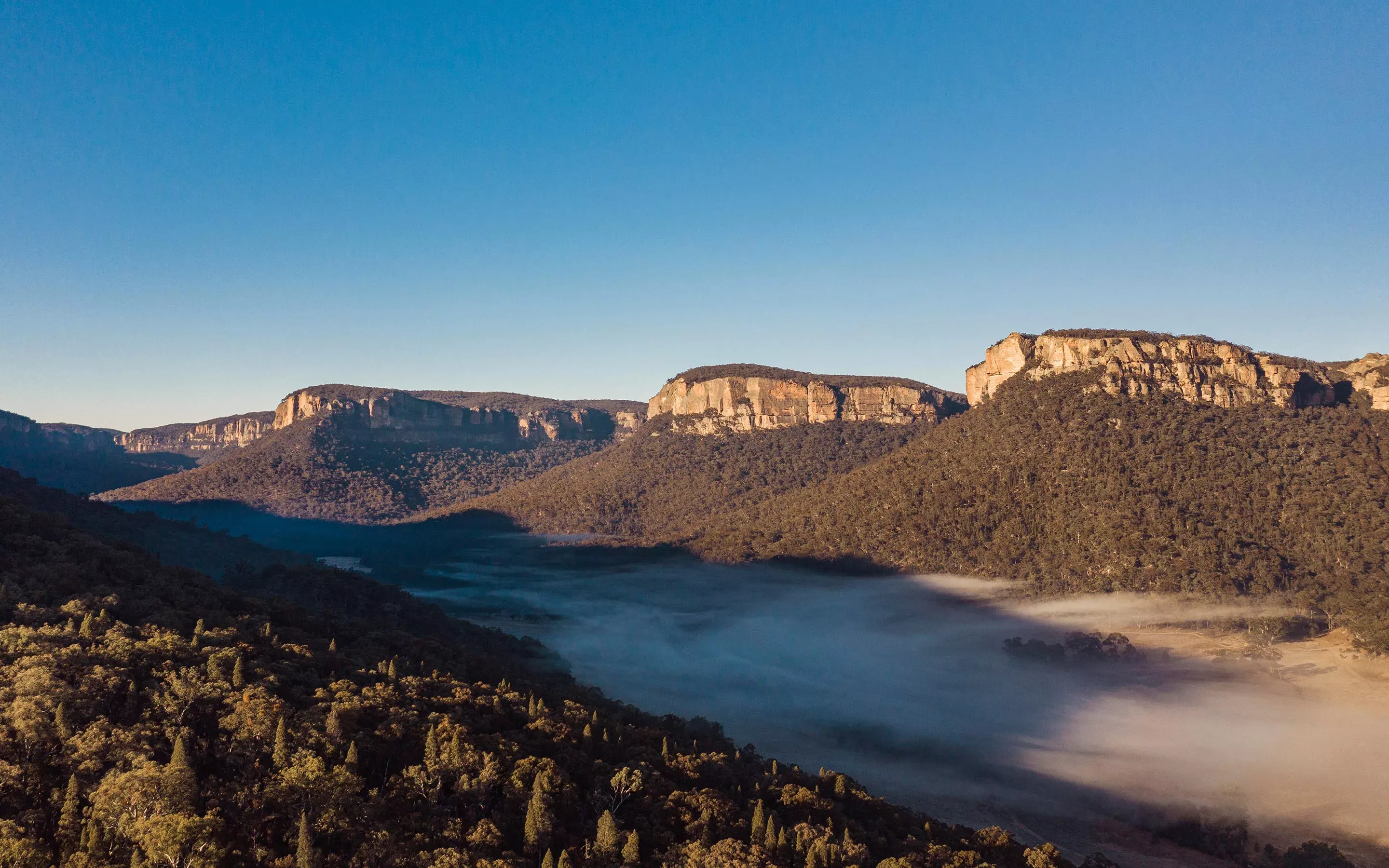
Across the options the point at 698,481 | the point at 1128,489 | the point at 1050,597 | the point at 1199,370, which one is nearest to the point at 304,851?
the point at 1050,597

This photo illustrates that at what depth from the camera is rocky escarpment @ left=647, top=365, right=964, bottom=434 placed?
181000mm

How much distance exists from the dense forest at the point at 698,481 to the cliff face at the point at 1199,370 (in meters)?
51.1

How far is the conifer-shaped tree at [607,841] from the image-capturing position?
26.1m

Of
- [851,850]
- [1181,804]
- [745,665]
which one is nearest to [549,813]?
[851,850]

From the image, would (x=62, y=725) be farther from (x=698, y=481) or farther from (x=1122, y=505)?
(x=698, y=481)

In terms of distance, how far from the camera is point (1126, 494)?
99500 millimetres

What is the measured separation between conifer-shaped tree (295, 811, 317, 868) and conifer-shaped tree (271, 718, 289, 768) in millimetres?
4823

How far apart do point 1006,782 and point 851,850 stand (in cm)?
3806

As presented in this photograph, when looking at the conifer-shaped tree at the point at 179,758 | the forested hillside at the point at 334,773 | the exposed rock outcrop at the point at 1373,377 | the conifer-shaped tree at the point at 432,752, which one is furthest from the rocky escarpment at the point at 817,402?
the conifer-shaped tree at the point at 179,758

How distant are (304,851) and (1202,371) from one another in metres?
136

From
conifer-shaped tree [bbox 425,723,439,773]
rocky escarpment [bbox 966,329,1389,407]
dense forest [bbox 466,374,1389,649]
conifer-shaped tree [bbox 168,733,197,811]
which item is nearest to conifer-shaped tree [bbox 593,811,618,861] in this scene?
conifer-shaped tree [bbox 425,723,439,773]

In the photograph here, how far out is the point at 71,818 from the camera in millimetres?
25875

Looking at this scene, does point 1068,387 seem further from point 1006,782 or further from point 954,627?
point 1006,782

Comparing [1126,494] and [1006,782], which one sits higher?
[1126,494]
